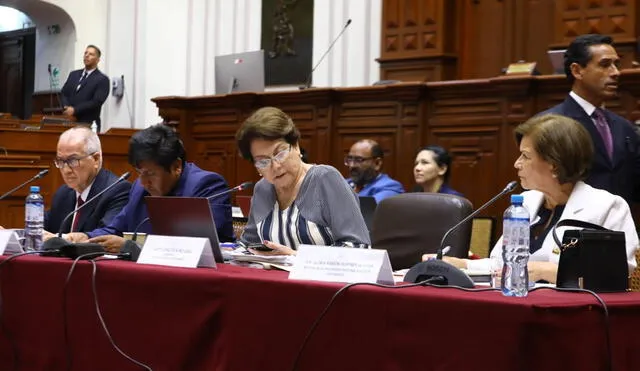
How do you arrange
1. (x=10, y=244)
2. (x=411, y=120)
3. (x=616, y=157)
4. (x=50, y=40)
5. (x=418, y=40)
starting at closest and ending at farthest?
(x=10, y=244), (x=616, y=157), (x=411, y=120), (x=418, y=40), (x=50, y=40)

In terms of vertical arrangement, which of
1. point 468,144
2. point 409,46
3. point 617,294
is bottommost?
point 617,294

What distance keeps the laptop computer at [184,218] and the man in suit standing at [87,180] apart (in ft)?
4.04

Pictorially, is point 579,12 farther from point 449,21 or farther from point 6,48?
point 6,48

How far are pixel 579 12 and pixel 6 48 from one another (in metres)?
10.1

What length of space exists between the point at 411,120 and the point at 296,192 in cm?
385

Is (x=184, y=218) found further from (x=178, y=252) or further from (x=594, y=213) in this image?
(x=594, y=213)

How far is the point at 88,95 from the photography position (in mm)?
12000

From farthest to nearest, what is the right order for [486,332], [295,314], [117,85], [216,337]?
[117,85] → [216,337] → [295,314] → [486,332]

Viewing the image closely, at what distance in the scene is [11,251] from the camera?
3.46 metres

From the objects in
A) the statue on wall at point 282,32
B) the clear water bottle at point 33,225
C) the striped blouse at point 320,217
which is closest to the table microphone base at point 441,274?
the striped blouse at point 320,217

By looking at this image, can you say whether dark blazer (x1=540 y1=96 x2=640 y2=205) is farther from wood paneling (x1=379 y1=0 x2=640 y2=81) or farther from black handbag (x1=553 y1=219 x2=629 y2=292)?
wood paneling (x1=379 y1=0 x2=640 y2=81)

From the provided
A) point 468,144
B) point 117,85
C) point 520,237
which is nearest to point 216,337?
point 520,237

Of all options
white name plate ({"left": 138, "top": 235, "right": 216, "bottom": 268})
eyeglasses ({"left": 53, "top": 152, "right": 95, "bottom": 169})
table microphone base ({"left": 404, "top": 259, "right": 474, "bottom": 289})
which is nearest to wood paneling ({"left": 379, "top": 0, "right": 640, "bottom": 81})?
eyeglasses ({"left": 53, "top": 152, "right": 95, "bottom": 169})

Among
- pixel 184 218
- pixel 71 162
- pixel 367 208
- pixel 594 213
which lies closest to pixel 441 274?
pixel 594 213
